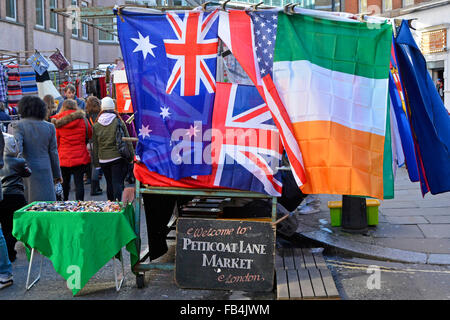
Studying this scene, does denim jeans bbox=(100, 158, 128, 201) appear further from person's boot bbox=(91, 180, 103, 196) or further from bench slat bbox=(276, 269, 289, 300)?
bench slat bbox=(276, 269, 289, 300)

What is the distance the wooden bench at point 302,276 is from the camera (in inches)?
188

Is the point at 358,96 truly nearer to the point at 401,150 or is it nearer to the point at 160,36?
the point at 401,150

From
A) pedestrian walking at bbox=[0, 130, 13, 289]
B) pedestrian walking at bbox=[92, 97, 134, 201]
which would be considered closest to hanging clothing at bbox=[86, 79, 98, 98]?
pedestrian walking at bbox=[92, 97, 134, 201]

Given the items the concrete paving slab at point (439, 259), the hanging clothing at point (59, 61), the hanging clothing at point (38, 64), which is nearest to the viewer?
the concrete paving slab at point (439, 259)

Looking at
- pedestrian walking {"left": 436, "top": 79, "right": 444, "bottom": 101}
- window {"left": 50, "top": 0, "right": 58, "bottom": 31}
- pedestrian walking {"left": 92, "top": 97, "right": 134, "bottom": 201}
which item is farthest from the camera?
window {"left": 50, "top": 0, "right": 58, "bottom": 31}

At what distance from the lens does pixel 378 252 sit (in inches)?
245

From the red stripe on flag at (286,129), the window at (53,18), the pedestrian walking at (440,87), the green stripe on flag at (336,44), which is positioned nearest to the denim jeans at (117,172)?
the red stripe on flag at (286,129)

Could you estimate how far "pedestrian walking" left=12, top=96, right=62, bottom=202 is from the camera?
22.3 ft

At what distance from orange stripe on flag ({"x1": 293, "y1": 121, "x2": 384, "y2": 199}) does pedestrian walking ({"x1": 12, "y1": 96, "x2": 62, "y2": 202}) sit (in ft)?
11.7

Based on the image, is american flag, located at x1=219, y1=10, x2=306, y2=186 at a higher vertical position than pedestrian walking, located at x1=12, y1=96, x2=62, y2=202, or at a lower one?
higher

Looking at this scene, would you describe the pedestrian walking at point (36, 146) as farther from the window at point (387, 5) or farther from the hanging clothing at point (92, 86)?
the window at point (387, 5)

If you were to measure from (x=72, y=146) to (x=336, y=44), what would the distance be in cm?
590

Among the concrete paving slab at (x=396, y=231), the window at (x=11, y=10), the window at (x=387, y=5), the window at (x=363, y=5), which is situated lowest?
the concrete paving slab at (x=396, y=231)

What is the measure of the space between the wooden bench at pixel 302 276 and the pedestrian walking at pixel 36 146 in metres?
3.20
